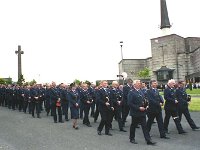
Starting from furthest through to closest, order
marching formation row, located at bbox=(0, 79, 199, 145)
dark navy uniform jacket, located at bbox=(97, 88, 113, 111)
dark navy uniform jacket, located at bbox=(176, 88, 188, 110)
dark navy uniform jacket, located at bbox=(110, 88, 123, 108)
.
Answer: dark navy uniform jacket, located at bbox=(110, 88, 123, 108) < dark navy uniform jacket, located at bbox=(176, 88, 188, 110) < dark navy uniform jacket, located at bbox=(97, 88, 113, 111) < marching formation row, located at bbox=(0, 79, 199, 145)

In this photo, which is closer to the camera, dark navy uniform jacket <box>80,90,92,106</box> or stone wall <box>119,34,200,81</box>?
dark navy uniform jacket <box>80,90,92,106</box>

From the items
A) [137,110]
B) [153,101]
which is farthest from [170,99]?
[137,110]

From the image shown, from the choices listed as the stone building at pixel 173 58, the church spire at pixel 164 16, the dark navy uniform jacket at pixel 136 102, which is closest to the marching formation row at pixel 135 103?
the dark navy uniform jacket at pixel 136 102

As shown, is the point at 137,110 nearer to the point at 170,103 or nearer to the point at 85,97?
the point at 170,103

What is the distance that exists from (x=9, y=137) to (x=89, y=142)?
3.41 metres

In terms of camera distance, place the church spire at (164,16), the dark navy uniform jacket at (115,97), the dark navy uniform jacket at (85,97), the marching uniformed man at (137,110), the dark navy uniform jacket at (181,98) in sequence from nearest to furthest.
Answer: the marching uniformed man at (137,110)
the dark navy uniform jacket at (181,98)
the dark navy uniform jacket at (115,97)
the dark navy uniform jacket at (85,97)
the church spire at (164,16)

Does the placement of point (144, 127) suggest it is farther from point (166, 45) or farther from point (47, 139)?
point (166, 45)

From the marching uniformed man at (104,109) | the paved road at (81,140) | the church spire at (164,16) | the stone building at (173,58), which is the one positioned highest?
the church spire at (164,16)

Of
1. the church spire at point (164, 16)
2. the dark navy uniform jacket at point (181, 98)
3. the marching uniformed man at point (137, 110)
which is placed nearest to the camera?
the marching uniformed man at point (137, 110)

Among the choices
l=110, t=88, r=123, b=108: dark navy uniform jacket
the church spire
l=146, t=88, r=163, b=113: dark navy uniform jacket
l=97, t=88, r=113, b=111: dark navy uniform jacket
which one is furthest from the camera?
the church spire

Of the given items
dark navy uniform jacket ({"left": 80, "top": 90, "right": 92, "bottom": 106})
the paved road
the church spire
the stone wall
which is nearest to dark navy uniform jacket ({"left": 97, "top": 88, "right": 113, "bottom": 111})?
the paved road

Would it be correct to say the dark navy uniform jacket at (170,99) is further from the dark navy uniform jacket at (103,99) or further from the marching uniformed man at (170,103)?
the dark navy uniform jacket at (103,99)

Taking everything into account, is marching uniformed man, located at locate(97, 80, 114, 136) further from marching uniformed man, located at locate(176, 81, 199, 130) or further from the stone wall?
the stone wall

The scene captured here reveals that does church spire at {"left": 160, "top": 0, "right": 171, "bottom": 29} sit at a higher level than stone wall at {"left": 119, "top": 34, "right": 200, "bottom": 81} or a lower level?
higher
